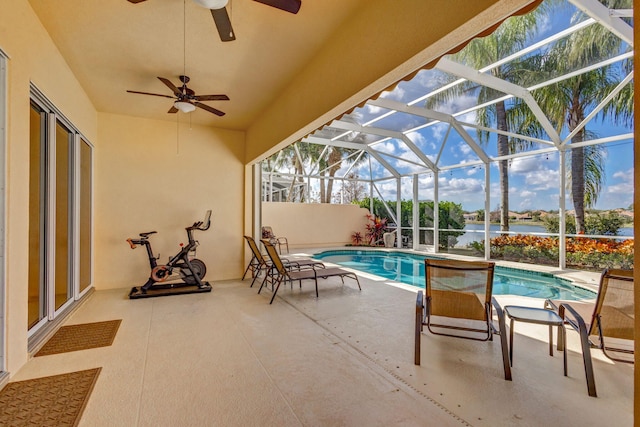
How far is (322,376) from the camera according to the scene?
2.49m

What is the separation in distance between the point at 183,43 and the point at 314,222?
988cm

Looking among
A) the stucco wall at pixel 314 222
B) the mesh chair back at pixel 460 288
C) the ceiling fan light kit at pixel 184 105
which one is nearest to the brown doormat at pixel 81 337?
the ceiling fan light kit at pixel 184 105

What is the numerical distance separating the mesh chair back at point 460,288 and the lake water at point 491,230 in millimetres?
6944

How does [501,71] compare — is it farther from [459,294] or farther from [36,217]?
[36,217]

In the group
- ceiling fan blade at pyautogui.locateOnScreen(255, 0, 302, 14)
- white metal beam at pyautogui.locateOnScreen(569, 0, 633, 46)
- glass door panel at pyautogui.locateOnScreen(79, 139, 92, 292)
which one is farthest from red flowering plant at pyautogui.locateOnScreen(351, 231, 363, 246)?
ceiling fan blade at pyautogui.locateOnScreen(255, 0, 302, 14)

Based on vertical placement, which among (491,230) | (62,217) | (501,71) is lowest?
(491,230)

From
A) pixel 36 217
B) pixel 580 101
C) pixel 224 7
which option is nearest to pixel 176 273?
pixel 36 217

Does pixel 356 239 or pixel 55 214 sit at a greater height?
pixel 55 214

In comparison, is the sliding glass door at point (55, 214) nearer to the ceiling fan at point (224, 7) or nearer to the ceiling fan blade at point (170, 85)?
the ceiling fan blade at point (170, 85)

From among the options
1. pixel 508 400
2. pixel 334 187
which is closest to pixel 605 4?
pixel 508 400

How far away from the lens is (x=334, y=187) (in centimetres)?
1466

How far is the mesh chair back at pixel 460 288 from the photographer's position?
2.71 metres

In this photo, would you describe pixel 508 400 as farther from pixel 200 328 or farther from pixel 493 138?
pixel 493 138

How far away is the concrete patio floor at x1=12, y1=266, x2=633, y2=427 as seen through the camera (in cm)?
199
